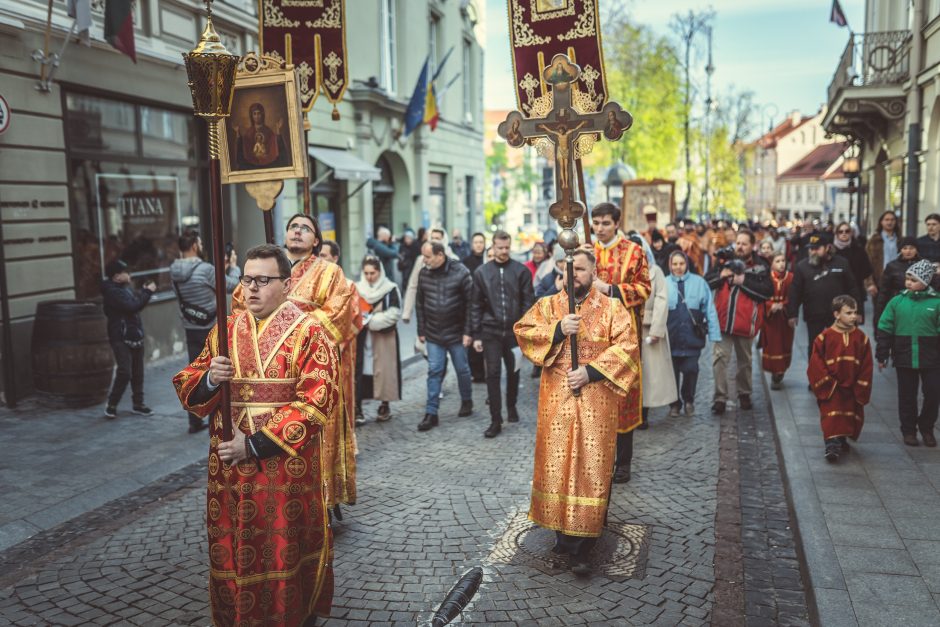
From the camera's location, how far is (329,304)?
604cm

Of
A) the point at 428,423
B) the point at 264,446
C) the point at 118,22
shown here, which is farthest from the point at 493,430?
the point at 118,22

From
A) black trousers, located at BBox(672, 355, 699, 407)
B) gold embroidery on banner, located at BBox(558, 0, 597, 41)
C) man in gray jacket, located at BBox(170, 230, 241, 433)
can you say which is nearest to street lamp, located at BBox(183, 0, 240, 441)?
gold embroidery on banner, located at BBox(558, 0, 597, 41)

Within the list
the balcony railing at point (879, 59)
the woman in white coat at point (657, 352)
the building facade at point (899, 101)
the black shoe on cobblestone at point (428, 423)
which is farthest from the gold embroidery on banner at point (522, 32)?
the balcony railing at point (879, 59)

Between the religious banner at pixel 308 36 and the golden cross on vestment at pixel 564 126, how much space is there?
9.52ft

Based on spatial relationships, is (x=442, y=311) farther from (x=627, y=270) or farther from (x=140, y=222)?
(x=140, y=222)

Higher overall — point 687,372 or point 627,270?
point 627,270

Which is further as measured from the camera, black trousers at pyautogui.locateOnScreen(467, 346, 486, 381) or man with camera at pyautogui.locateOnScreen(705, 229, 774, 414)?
black trousers at pyautogui.locateOnScreen(467, 346, 486, 381)

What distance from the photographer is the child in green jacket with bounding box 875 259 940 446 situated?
7.14 metres

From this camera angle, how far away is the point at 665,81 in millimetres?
30844

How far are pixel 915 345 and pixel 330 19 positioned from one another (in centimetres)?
604

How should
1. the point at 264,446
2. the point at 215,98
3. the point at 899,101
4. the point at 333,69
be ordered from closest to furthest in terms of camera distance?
the point at 264,446 → the point at 215,98 → the point at 333,69 → the point at 899,101

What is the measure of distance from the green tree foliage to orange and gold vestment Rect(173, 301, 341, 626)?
2778 cm

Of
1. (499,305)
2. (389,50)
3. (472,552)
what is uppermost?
(389,50)

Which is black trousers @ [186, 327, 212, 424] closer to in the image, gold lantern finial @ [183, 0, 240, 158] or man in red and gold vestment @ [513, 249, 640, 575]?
man in red and gold vestment @ [513, 249, 640, 575]
